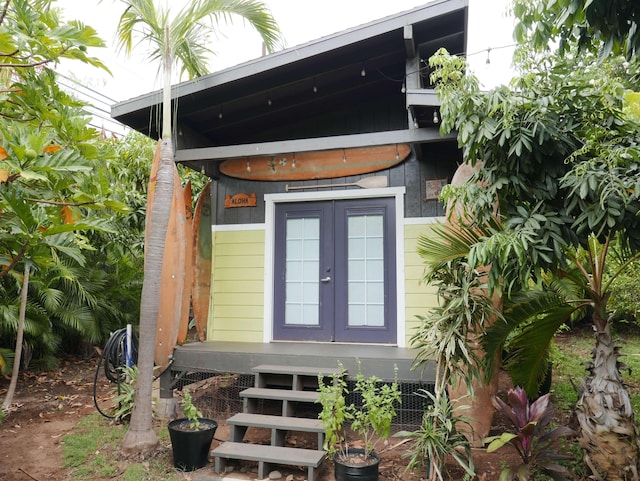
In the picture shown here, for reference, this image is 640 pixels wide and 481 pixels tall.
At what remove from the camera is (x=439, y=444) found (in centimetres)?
320

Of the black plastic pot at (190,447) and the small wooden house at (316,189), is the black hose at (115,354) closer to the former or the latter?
the small wooden house at (316,189)

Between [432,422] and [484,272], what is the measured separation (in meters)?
1.24

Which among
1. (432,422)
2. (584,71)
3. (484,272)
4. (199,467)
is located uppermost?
(584,71)

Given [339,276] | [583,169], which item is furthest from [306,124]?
[583,169]

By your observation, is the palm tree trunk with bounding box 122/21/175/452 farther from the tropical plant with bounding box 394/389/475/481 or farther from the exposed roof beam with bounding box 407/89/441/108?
the exposed roof beam with bounding box 407/89/441/108

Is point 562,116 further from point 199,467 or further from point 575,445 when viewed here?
point 199,467

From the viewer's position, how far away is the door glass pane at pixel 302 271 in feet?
18.5

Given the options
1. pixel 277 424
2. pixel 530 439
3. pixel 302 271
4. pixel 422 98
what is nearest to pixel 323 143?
pixel 422 98

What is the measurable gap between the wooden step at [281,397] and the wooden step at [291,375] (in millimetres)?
165

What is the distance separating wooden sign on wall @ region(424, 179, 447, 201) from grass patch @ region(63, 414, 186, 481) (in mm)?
3705

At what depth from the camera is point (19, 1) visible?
1.65m

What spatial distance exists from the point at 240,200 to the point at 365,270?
1.87m

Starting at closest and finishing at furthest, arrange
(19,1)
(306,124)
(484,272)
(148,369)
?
(19,1) < (484,272) < (148,369) < (306,124)

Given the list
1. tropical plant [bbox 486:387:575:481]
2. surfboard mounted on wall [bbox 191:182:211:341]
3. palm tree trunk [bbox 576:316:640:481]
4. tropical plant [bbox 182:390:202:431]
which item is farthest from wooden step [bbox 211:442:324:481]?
surfboard mounted on wall [bbox 191:182:211:341]
